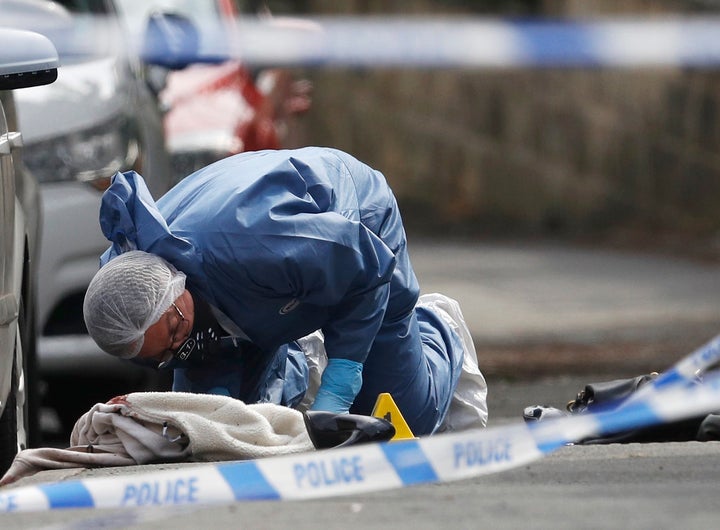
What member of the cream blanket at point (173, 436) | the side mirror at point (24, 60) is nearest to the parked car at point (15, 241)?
the side mirror at point (24, 60)

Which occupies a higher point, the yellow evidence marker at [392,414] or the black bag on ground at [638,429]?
the yellow evidence marker at [392,414]

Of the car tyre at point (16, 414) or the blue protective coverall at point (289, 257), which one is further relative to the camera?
the car tyre at point (16, 414)

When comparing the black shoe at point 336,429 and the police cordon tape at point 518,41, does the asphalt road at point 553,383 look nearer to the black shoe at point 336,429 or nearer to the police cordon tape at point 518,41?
the black shoe at point 336,429

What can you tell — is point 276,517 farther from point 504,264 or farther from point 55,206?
point 504,264

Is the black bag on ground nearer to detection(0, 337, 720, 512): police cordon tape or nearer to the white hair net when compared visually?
detection(0, 337, 720, 512): police cordon tape

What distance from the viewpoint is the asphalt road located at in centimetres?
360

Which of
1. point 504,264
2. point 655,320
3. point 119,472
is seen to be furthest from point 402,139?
point 119,472

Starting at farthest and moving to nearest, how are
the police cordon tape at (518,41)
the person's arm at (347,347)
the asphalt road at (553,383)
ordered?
the police cordon tape at (518,41) → the person's arm at (347,347) → the asphalt road at (553,383)

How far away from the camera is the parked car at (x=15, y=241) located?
4418 millimetres

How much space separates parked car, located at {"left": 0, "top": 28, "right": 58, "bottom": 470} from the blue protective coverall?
0.28 meters

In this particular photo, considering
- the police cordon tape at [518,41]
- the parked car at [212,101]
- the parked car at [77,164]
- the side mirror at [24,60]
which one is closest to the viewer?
the side mirror at [24,60]

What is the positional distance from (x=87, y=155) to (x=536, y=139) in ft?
25.2

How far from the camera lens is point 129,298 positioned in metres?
4.42

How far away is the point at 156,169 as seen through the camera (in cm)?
692
